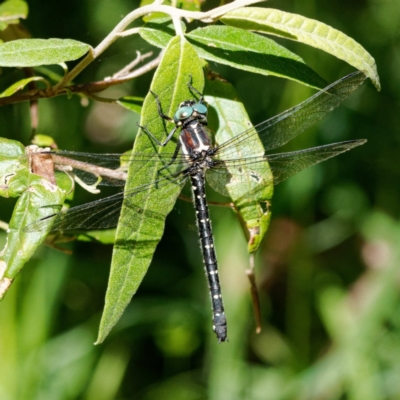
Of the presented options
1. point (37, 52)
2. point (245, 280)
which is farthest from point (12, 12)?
point (245, 280)

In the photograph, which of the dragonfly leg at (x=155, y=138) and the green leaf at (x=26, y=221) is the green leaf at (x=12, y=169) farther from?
the dragonfly leg at (x=155, y=138)

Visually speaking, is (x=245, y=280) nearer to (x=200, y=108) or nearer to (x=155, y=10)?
(x=200, y=108)

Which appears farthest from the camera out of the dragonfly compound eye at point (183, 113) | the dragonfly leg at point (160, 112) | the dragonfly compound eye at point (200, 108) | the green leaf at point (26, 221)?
the dragonfly compound eye at point (200, 108)

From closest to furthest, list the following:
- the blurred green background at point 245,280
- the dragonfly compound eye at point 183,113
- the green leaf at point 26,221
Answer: the green leaf at point 26,221, the dragonfly compound eye at point 183,113, the blurred green background at point 245,280

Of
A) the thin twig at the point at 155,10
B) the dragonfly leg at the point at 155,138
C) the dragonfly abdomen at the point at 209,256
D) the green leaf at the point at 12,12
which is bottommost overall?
the dragonfly abdomen at the point at 209,256

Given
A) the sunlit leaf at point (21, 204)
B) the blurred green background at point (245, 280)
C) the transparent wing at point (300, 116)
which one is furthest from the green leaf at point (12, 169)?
the blurred green background at point (245, 280)

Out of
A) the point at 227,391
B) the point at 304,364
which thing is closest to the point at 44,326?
the point at 227,391

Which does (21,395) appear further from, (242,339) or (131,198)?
(131,198)
